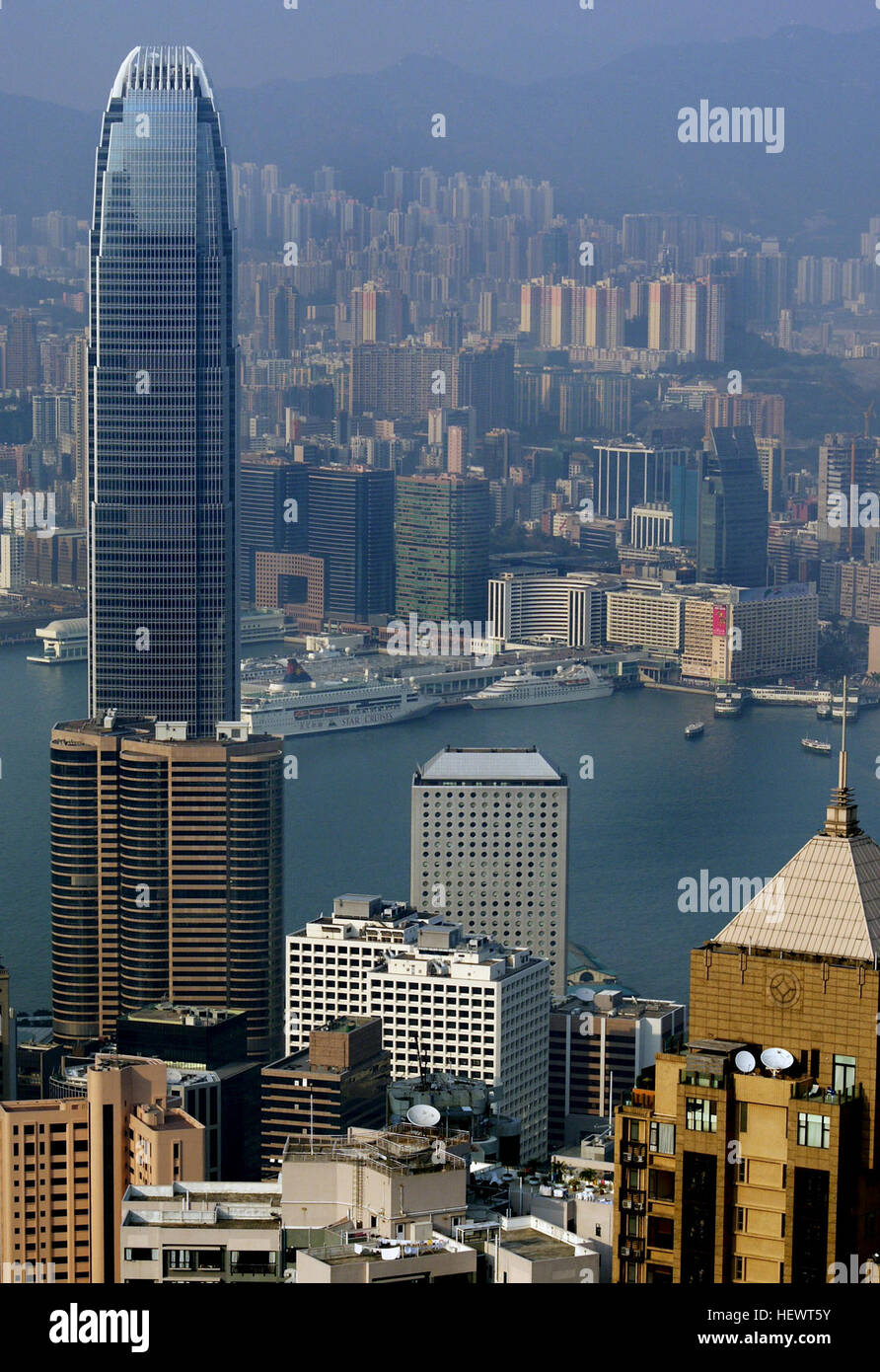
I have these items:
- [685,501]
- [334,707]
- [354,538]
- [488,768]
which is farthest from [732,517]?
[488,768]

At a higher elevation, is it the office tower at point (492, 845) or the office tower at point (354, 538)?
the office tower at point (354, 538)

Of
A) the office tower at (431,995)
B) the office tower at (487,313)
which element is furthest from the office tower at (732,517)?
the office tower at (431,995)

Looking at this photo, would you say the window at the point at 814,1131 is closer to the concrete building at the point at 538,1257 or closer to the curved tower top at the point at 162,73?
the concrete building at the point at 538,1257

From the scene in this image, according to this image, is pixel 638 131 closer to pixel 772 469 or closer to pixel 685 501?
pixel 772 469

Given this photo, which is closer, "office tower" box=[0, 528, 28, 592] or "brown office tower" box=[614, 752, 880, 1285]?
"brown office tower" box=[614, 752, 880, 1285]

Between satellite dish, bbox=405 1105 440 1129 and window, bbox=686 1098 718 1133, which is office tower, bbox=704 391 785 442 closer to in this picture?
satellite dish, bbox=405 1105 440 1129

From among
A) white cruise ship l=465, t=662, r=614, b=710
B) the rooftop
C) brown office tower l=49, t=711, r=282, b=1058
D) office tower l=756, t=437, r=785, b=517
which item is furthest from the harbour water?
office tower l=756, t=437, r=785, b=517

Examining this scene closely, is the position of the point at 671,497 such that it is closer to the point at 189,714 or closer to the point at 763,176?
the point at 763,176
